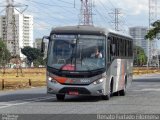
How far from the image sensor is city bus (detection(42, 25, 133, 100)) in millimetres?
22547

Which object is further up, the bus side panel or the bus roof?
the bus roof

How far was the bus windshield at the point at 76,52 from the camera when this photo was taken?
22672 millimetres

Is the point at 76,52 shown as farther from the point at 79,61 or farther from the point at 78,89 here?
the point at 78,89

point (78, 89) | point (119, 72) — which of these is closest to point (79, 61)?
point (78, 89)

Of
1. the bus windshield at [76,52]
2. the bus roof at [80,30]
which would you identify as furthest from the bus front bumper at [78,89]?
the bus roof at [80,30]

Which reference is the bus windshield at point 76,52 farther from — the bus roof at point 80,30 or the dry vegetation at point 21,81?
the dry vegetation at point 21,81

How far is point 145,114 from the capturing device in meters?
17.2

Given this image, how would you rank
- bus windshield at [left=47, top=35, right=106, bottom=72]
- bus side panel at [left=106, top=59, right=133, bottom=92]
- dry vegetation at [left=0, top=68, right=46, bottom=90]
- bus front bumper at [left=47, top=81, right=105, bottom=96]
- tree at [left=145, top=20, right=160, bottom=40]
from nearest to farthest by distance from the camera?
bus front bumper at [left=47, top=81, right=105, bottom=96], bus windshield at [left=47, top=35, right=106, bottom=72], bus side panel at [left=106, top=59, right=133, bottom=92], dry vegetation at [left=0, top=68, right=46, bottom=90], tree at [left=145, top=20, right=160, bottom=40]

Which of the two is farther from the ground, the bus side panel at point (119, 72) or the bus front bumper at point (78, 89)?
the bus side panel at point (119, 72)

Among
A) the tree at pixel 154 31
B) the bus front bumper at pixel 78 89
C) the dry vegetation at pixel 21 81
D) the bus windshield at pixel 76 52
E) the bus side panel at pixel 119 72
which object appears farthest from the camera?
the tree at pixel 154 31

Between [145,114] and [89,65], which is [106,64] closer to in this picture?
[89,65]

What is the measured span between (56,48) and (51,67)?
876 mm

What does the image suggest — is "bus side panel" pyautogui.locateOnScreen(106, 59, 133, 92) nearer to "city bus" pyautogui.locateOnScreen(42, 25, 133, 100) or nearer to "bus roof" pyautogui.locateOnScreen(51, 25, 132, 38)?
"city bus" pyautogui.locateOnScreen(42, 25, 133, 100)

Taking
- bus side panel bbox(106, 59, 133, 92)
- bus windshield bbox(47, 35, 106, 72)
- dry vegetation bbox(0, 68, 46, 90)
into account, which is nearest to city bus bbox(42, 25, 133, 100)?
bus windshield bbox(47, 35, 106, 72)
